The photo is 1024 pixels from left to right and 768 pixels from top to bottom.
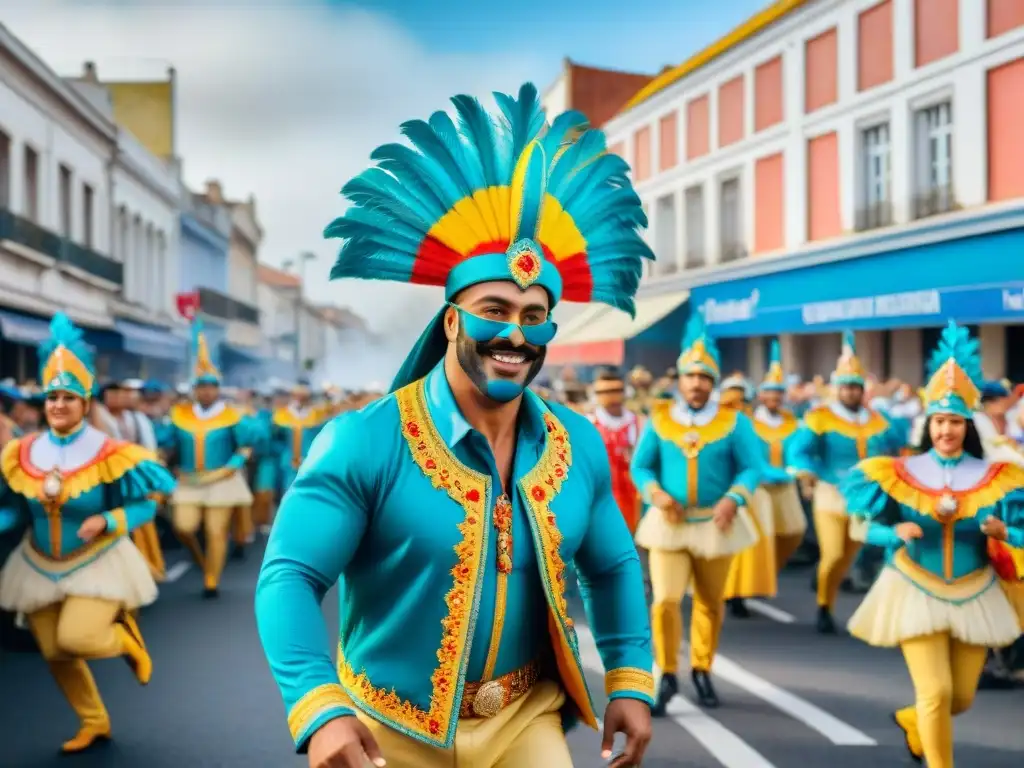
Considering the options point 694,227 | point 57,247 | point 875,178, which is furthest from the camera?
point 694,227

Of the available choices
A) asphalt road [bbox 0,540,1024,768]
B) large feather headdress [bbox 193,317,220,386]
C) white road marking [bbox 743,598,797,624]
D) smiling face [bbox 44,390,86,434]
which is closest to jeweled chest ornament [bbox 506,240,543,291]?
asphalt road [bbox 0,540,1024,768]

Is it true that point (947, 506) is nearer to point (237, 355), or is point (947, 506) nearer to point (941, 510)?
point (941, 510)

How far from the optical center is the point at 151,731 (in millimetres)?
7078

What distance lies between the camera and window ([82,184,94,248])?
30750 mm

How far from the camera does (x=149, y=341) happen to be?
3309 cm

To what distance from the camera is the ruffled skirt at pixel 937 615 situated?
5719 millimetres

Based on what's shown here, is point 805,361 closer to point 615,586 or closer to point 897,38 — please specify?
point 897,38

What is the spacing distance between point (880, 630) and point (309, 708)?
3861 millimetres

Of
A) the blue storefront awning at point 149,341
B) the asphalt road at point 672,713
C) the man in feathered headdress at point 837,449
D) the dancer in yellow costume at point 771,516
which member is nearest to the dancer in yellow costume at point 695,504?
the asphalt road at point 672,713

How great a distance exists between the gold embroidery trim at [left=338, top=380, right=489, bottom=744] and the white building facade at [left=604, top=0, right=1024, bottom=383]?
55.6 ft

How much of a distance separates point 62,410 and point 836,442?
6.62m

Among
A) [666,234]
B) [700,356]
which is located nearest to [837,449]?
[700,356]

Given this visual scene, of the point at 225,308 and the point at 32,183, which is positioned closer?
the point at 32,183

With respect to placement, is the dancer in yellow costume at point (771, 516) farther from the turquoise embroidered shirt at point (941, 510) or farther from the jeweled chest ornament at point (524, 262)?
the jeweled chest ornament at point (524, 262)
